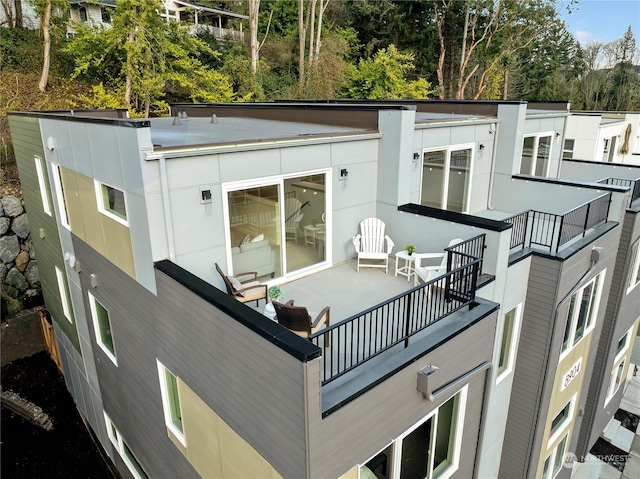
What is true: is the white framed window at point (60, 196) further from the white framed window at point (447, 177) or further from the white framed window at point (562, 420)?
the white framed window at point (562, 420)

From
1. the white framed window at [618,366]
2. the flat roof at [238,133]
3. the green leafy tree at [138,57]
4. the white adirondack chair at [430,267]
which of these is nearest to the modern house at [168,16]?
the green leafy tree at [138,57]

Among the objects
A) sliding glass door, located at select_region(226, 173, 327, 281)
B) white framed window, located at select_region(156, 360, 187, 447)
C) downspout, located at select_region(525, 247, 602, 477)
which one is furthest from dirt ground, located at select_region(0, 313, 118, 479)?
downspout, located at select_region(525, 247, 602, 477)

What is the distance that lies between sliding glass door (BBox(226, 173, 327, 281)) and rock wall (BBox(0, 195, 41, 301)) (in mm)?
12612

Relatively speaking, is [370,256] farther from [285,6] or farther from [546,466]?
[285,6]

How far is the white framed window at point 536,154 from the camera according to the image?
11.4 m

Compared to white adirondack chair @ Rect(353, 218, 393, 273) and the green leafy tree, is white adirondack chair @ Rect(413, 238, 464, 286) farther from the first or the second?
the green leafy tree

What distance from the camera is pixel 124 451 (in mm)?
9430

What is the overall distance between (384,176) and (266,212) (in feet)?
8.44

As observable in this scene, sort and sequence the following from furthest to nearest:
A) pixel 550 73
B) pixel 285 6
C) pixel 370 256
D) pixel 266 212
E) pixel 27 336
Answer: pixel 550 73 → pixel 285 6 → pixel 27 336 → pixel 370 256 → pixel 266 212

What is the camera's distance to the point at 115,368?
27.1 ft

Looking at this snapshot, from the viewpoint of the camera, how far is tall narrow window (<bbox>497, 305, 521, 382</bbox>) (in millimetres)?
7156

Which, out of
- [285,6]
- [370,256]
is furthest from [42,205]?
[285,6]

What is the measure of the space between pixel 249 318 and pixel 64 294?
8806mm

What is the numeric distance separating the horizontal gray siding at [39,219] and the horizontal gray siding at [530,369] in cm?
1015
